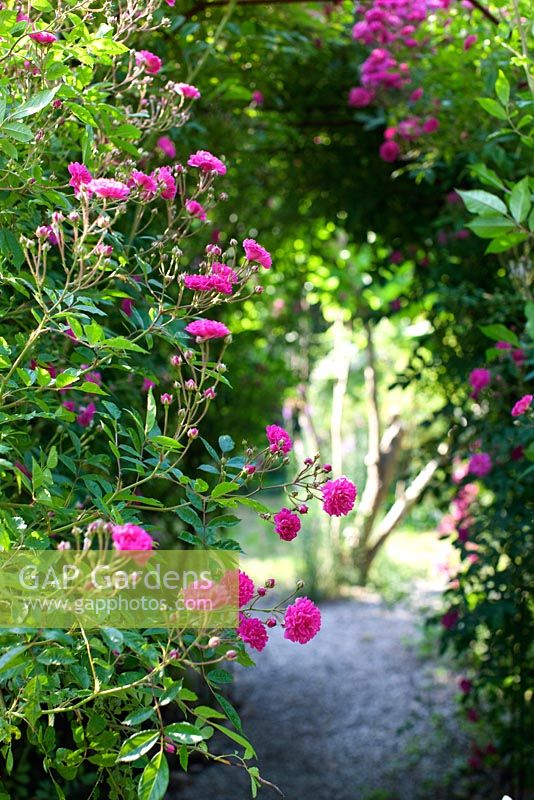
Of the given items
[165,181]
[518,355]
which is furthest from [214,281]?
[518,355]

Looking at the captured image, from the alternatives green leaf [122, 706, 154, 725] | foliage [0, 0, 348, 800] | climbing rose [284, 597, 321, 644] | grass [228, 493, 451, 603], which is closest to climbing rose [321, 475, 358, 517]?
foliage [0, 0, 348, 800]

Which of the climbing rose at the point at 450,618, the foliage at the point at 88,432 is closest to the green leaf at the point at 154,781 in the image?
the foliage at the point at 88,432

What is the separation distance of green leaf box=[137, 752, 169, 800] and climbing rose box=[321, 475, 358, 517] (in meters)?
0.39

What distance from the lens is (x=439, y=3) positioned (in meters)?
2.35

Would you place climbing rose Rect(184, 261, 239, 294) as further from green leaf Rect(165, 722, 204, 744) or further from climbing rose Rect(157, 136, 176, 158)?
climbing rose Rect(157, 136, 176, 158)

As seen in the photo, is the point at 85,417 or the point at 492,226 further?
the point at 492,226

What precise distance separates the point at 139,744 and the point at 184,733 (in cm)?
5

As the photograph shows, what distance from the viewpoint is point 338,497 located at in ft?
3.84

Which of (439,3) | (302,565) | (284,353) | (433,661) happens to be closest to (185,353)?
(439,3)

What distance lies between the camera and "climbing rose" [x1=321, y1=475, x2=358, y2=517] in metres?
1.17

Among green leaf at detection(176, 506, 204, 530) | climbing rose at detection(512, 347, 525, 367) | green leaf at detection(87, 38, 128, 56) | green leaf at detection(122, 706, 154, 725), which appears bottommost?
climbing rose at detection(512, 347, 525, 367)

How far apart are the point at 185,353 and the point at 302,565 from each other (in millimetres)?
4569

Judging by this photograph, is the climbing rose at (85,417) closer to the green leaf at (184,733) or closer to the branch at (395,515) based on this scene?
the green leaf at (184,733)

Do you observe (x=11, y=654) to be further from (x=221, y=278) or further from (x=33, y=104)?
(x=33, y=104)
